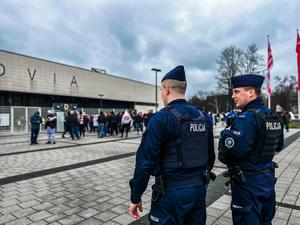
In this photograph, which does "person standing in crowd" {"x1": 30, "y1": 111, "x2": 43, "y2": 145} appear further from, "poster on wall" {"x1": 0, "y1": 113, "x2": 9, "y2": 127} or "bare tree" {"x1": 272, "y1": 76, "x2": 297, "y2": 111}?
"bare tree" {"x1": 272, "y1": 76, "x2": 297, "y2": 111}

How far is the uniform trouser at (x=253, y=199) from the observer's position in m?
2.39

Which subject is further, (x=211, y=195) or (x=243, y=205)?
(x=211, y=195)

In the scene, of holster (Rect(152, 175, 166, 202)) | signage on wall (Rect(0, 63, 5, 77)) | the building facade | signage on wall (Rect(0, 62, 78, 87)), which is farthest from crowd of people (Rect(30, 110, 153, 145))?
holster (Rect(152, 175, 166, 202))

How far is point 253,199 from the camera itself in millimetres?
2406

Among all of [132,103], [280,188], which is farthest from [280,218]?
[132,103]

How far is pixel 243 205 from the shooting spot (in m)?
2.43

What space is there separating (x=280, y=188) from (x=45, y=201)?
4799 mm

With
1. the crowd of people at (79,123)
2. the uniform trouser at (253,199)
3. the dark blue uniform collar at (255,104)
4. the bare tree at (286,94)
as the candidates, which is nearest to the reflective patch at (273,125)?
the dark blue uniform collar at (255,104)

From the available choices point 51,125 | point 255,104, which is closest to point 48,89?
point 51,125

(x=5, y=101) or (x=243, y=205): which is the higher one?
(x=5, y=101)

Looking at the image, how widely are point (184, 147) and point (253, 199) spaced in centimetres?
92

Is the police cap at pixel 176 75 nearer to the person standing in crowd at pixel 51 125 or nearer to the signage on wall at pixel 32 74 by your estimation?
the person standing in crowd at pixel 51 125

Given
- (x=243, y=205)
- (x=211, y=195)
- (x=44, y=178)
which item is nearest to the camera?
(x=243, y=205)

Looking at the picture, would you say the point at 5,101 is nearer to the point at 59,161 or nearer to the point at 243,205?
the point at 59,161
